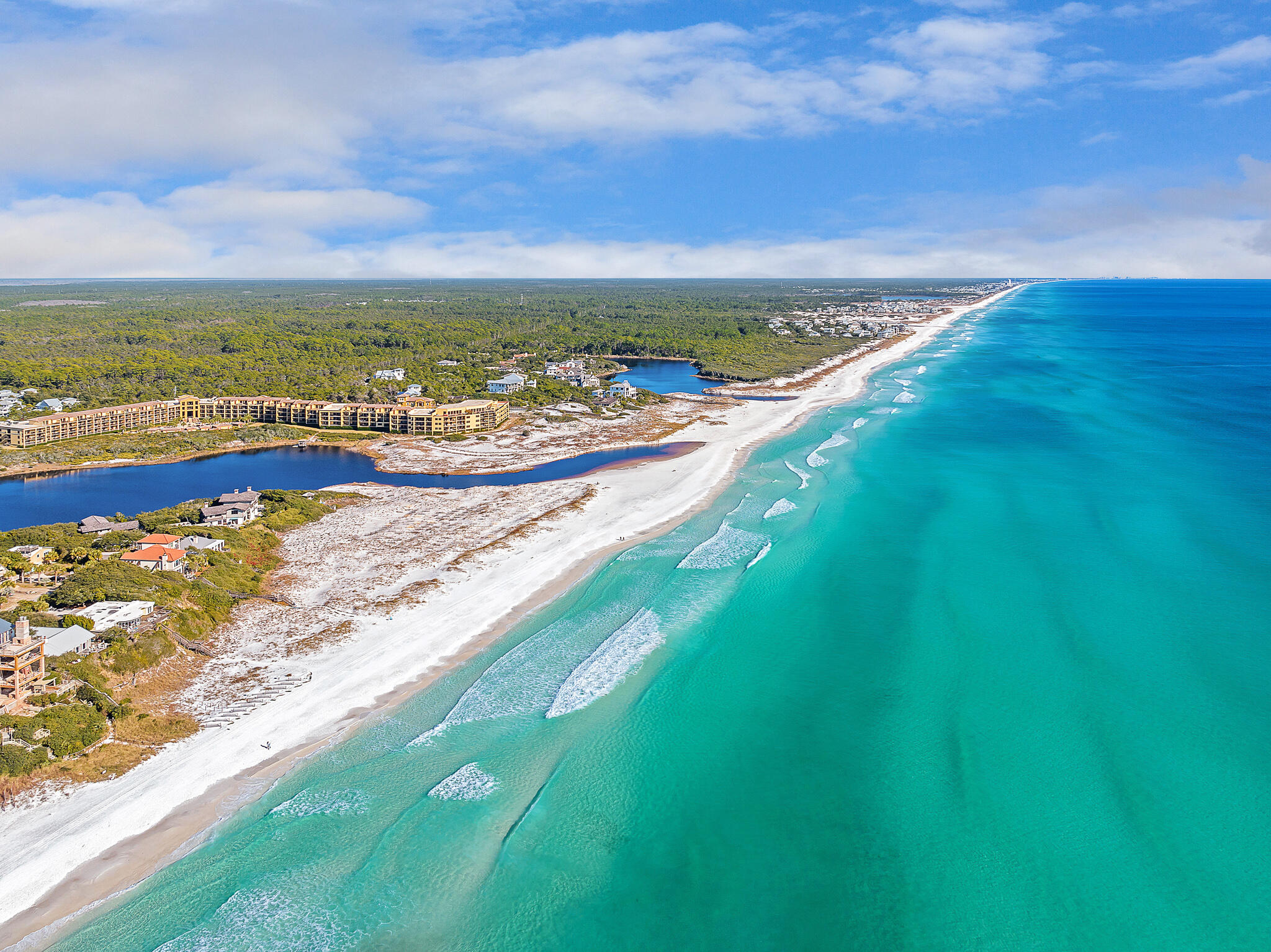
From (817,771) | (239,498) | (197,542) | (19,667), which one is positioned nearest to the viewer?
(19,667)

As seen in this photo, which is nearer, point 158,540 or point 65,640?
point 65,640

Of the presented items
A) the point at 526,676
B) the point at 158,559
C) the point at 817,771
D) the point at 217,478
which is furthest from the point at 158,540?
the point at 817,771

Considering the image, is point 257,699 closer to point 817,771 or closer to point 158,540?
point 158,540

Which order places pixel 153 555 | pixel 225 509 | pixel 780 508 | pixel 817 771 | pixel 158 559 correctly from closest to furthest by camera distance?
pixel 817 771, pixel 158 559, pixel 153 555, pixel 225 509, pixel 780 508


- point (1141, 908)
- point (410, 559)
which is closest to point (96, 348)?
point (410, 559)

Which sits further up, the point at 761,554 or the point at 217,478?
the point at 217,478

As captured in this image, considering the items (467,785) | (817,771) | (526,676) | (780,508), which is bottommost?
(467,785)
